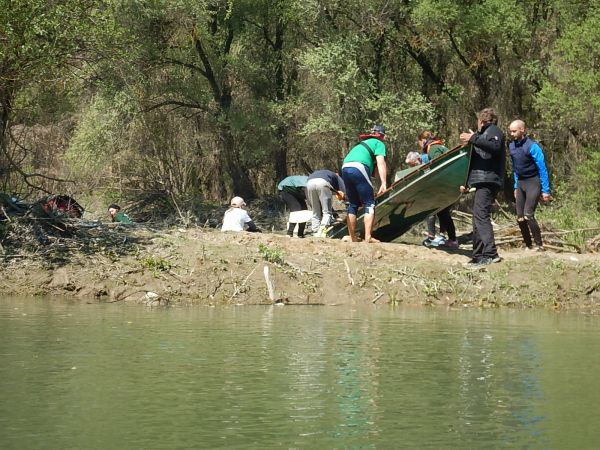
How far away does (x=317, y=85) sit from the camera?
35.1 m

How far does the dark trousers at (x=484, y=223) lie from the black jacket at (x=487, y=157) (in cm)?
13

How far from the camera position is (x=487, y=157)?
16.3 meters

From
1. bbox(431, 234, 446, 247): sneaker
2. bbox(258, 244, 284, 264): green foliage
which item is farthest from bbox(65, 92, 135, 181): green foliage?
bbox(258, 244, 284, 264): green foliage

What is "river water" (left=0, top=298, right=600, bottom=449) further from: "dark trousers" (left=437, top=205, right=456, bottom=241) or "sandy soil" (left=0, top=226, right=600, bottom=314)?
"dark trousers" (left=437, top=205, right=456, bottom=241)

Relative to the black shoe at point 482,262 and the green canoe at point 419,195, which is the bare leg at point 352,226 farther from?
the black shoe at point 482,262

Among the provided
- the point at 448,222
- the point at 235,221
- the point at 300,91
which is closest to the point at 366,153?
the point at 448,222

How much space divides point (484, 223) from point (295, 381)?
762 cm

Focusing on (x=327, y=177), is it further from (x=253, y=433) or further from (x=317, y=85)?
(x=317, y=85)

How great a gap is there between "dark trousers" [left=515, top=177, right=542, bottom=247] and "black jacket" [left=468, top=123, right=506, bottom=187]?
0.57 metres

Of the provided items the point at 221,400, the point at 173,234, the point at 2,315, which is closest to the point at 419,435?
the point at 221,400

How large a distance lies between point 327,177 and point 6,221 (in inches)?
198

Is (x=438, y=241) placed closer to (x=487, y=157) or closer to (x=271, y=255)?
(x=487, y=157)

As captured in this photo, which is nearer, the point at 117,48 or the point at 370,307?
the point at 370,307

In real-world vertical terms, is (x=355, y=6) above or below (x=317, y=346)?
above
